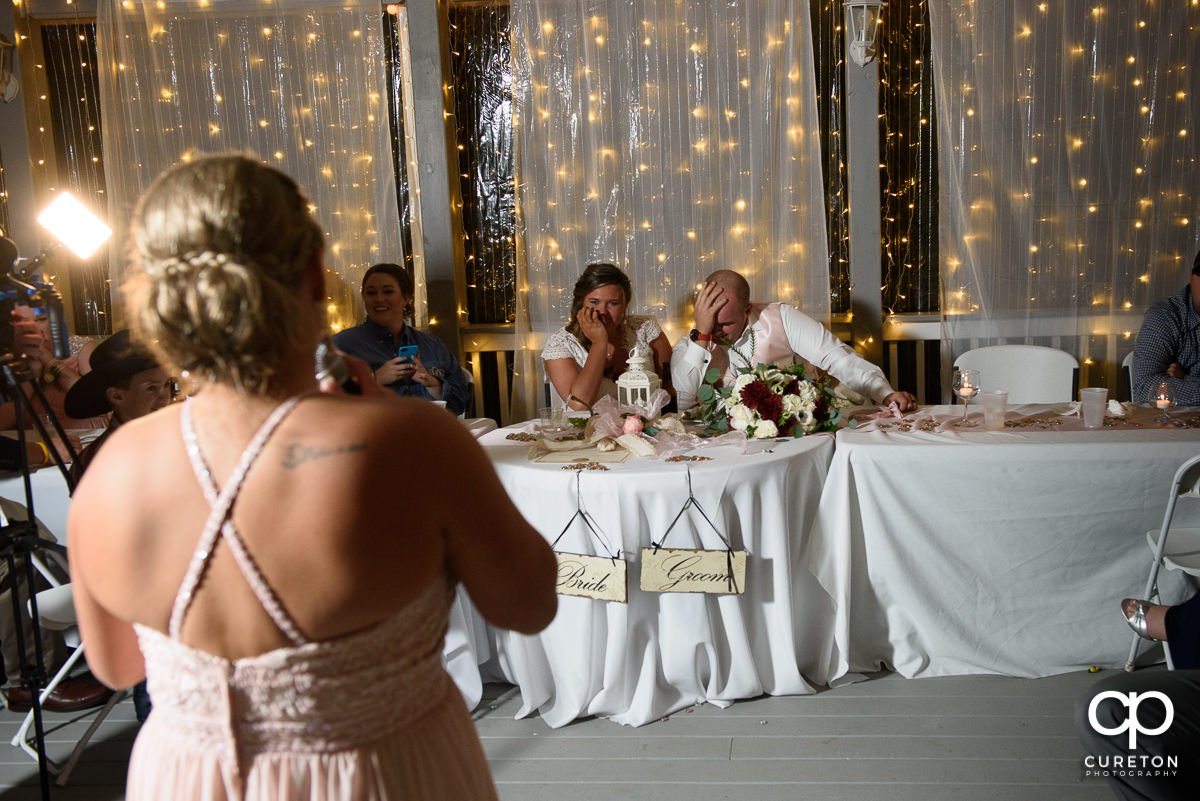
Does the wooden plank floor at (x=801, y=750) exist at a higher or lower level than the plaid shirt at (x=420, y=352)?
lower

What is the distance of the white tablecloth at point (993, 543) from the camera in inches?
97.8

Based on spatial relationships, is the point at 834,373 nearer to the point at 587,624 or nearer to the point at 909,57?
the point at 587,624

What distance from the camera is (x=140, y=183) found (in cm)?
448

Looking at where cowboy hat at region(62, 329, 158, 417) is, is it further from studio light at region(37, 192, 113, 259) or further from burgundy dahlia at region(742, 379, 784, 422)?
burgundy dahlia at region(742, 379, 784, 422)

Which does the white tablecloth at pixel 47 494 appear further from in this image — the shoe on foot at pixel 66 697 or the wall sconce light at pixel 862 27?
the wall sconce light at pixel 862 27

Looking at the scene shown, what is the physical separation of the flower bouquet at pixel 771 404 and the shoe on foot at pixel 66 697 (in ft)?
7.18

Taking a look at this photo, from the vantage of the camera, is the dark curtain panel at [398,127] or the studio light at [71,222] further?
the dark curtain panel at [398,127]

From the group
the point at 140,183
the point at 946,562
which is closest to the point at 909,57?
the point at 946,562

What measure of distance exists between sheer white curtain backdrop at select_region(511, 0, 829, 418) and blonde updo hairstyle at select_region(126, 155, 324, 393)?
3.69m

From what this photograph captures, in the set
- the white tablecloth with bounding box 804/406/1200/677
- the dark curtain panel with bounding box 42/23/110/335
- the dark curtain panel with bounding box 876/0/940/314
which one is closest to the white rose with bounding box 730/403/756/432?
the white tablecloth with bounding box 804/406/1200/677

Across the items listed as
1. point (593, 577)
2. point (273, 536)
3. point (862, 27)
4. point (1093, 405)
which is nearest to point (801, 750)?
point (593, 577)

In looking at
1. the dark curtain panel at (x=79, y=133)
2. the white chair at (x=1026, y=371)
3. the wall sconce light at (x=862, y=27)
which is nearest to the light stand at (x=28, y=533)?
the dark curtain panel at (x=79, y=133)

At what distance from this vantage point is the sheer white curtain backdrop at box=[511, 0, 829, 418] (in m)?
4.22

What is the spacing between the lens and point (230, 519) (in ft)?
2.64
